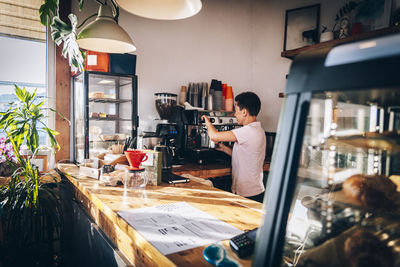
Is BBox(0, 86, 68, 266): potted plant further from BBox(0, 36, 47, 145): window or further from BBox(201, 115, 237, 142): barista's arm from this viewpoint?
BBox(201, 115, 237, 142): barista's arm

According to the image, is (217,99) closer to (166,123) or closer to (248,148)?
(166,123)

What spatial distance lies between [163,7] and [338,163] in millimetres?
1383

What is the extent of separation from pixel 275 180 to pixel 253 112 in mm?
2205

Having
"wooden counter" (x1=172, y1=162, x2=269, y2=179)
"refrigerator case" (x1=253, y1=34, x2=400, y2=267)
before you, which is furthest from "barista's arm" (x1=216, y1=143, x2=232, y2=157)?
"refrigerator case" (x1=253, y1=34, x2=400, y2=267)

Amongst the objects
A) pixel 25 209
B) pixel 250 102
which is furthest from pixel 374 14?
pixel 25 209

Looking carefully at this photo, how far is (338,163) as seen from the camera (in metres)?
0.79

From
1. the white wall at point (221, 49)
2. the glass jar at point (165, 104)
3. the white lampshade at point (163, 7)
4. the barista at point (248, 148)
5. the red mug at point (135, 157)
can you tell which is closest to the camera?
the white lampshade at point (163, 7)

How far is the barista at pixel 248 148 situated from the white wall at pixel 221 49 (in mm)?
1438

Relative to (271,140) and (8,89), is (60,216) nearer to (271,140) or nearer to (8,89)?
(8,89)

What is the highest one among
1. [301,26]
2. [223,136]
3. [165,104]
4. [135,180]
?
[301,26]

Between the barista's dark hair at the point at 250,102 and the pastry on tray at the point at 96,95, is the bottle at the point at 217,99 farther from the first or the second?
the pastry on tray at the point at 96,95

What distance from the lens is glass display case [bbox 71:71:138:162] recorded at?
283 cm

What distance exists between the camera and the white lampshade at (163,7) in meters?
1.61

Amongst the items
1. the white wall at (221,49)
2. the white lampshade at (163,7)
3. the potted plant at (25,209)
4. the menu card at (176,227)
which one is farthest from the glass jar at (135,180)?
the white wall at (221,49)
